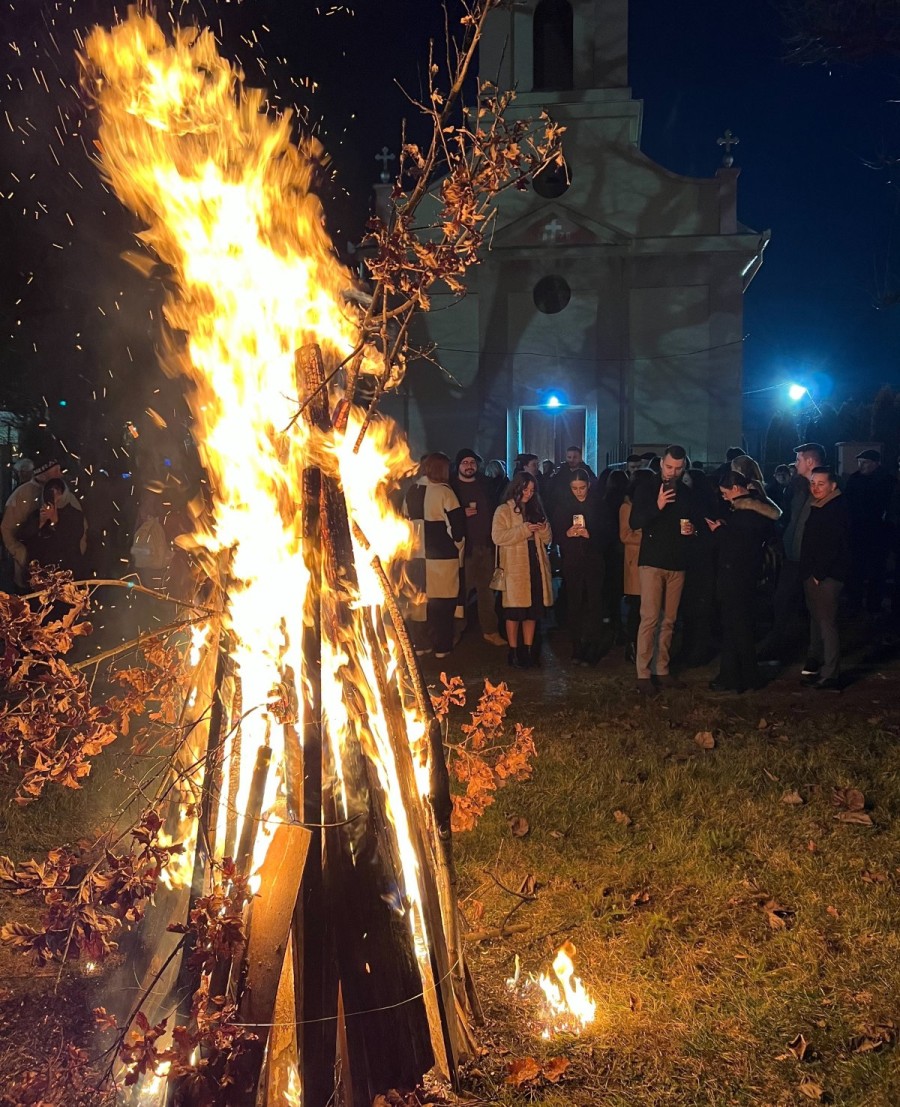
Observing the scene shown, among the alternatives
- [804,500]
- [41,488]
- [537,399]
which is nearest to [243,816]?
[41,488]

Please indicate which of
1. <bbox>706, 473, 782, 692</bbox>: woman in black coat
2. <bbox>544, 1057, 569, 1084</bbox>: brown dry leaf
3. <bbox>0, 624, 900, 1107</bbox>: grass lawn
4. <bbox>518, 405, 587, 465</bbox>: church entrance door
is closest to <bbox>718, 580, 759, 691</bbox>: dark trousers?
<bbox>706, 473, 782, 692</bbox>: woman in black coat

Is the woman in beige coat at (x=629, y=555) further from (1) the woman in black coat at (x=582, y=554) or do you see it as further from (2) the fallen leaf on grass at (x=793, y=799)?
(2) the fallen leaf on grass at (x=793, y=799)

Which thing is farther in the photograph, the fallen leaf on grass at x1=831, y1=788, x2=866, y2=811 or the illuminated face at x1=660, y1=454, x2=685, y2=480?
the illuminated face at x1=660, y1=454, x2=685, y2=480

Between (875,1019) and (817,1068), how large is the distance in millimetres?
411

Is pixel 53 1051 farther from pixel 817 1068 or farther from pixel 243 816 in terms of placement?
pixel 817 1068

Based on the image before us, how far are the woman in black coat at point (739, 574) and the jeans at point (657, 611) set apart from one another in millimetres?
479

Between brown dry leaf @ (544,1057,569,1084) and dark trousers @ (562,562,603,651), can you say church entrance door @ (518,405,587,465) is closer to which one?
dark trousers @ (562,562,603,651)

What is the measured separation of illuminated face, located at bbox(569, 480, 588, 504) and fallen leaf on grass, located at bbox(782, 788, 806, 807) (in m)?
4.92

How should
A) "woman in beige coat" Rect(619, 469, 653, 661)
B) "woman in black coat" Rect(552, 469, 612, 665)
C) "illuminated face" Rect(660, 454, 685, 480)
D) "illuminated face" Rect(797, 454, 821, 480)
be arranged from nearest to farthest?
"illuminated face" Rect(660, 454, 685, 480) < "illuminated face" Rect(797, 454, 821, 480) < "woman in beige coat" Rect(619, 469, 653, 661) < "woman in black coat" Rect(552, 469, 612, 665)

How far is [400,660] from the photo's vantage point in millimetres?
3275

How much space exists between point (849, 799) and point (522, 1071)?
10.6 ft

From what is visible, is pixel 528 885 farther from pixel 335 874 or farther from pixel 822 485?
pixel 822 485

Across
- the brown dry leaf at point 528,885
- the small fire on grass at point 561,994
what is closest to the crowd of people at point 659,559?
the brown dry leaf at point 528,885

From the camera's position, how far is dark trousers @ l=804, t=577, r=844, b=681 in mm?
8562
